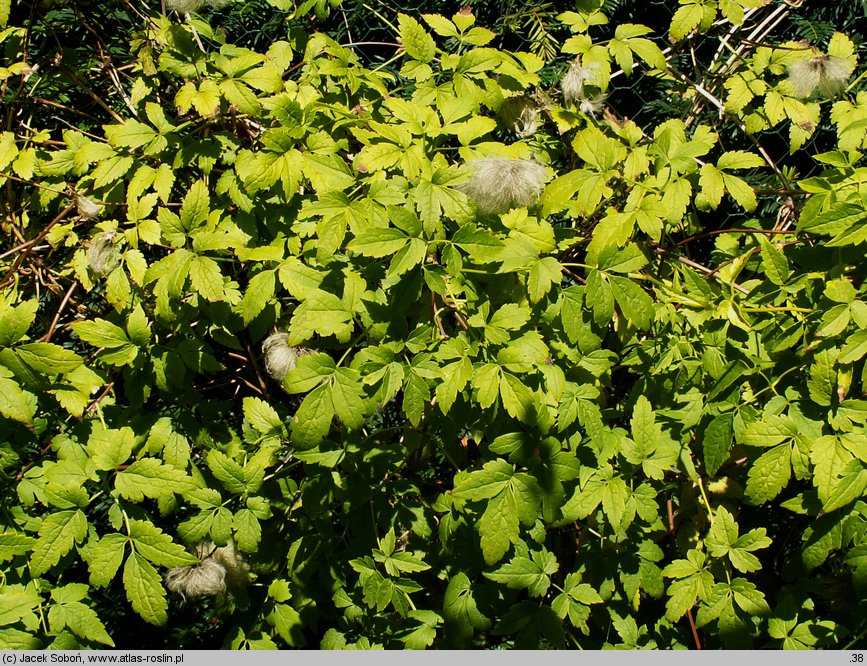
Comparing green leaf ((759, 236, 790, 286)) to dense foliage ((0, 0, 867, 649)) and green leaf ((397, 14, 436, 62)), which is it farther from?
green leaf ((397, 14, 436, 62))

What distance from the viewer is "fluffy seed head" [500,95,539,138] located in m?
2.24

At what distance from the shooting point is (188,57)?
1959mm

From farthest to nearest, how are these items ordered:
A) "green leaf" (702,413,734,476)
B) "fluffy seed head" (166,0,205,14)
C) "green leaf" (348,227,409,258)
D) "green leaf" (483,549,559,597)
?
"fluffy seed head" (166,0,205,14)
"green leaf" (483,549,559,597)
"green leaf" (702,413,734,476)
"green leaf" (348,227,409,258)

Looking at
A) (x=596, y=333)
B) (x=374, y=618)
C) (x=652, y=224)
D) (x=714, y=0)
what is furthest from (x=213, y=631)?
(x=714, y=0)

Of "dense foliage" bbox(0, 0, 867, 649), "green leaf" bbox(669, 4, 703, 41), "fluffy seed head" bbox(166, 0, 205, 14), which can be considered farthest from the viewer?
"green leaf" bbox(669, 4, 703, 41)

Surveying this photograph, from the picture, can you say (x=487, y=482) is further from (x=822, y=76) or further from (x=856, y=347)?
(x=822, y=76)

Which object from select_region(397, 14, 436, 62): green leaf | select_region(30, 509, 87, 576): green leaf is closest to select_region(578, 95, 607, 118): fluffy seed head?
select_region(397, 14, 436, 62): green leaf

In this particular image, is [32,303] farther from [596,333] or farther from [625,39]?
[625,39]

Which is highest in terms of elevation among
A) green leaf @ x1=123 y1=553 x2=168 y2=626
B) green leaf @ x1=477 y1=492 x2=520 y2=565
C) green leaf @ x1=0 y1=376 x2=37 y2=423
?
green leaf @ x1=0 y1=376 x2=37 y2=423

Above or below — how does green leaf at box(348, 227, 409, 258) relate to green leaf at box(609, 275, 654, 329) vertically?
above

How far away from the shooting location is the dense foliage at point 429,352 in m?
1.70

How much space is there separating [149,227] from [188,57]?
470 millimetres

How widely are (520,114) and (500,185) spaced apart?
0.63 m

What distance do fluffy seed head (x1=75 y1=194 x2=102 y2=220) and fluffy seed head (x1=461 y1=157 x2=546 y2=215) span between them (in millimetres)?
1036
